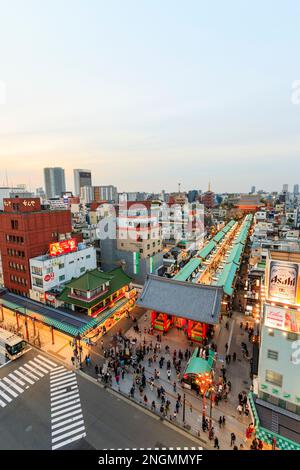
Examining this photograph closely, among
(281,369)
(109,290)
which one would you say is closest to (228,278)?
(109,290)

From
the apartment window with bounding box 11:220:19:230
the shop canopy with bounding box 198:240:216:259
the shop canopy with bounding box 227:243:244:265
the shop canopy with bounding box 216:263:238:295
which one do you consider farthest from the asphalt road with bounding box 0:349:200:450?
the shop canopy with bounding box 198:240:216:259

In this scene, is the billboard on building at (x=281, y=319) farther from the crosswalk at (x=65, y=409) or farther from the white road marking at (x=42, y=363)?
the white road marking at (x=42, y=363)

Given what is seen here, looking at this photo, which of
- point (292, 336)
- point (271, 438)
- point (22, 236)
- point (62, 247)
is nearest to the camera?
point (271, 438)

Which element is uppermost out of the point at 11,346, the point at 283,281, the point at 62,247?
the point at 62,247

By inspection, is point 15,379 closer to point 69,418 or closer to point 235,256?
point 69,418

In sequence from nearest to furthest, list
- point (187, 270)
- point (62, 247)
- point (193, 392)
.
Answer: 1. point (193, 392)
2. point (62, 247)
3. point (187, 270)

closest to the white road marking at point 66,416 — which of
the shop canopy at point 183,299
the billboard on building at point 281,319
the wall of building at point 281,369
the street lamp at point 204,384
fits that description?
the street lamp at point 204,384

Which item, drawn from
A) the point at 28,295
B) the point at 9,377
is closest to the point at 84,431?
→ the point at 9,377
